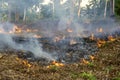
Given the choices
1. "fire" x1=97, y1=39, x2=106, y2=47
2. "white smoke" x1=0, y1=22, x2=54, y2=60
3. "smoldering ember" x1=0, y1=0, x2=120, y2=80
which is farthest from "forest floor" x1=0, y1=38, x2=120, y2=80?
"fire" x1=97, y1=39, x2=106, y2=47

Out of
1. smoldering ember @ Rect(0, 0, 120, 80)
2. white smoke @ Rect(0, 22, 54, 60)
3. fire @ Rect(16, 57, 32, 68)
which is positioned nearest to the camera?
smoldering ember @ Rect(0, 0, 120, 80)

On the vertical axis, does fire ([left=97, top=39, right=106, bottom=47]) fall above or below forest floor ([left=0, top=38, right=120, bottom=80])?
above

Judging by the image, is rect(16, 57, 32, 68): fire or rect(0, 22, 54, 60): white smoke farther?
rect(0, 22, 54, 60): white smoke

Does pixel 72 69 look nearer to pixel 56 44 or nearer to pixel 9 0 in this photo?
pixel 56 44

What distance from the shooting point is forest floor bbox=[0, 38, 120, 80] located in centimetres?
1082

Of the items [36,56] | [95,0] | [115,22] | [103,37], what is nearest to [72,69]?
[36,56]

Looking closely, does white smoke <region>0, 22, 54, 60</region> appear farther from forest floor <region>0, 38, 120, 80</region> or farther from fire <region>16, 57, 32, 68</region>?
forest floor <region>0, 38, 120, 80</region>

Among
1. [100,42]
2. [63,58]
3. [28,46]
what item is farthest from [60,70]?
[100,42]

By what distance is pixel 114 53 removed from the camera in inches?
635

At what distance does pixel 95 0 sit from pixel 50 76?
168 ft

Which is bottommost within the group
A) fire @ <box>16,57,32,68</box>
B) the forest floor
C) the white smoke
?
the forest floor

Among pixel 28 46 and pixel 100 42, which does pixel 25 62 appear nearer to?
pixel 28 46

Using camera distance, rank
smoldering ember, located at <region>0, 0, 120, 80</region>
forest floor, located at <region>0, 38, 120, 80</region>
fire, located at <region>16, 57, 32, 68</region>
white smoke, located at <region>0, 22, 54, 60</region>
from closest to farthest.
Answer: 1. forest floor, located at <region>0, 38, 120, 80</region>
2. smoldering ember, located at <region>0, 0, 120, 80</region>
3. fire, located at <region>16, 57, 32, 68</region>
4. white smoke, located at <region>0, 22, 54, 60</region>

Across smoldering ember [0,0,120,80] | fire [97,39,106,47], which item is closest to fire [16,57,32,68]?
smoldering ember [0,0,120,80]
